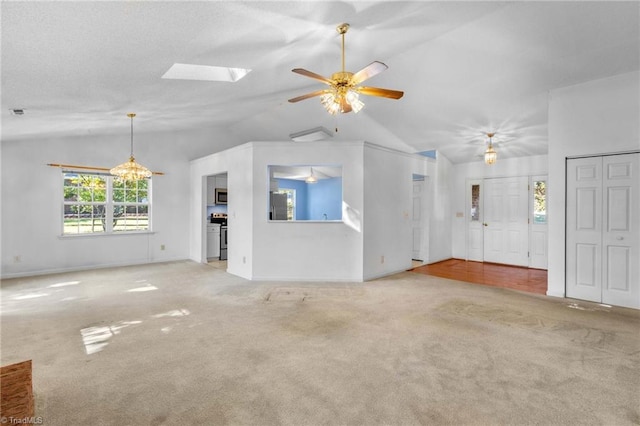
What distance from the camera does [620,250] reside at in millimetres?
4141

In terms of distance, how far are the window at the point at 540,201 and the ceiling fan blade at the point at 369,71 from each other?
5.73 meters

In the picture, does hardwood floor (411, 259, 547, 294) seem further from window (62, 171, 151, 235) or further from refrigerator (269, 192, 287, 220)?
window (62, 171, 151, 235)

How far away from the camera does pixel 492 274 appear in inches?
243

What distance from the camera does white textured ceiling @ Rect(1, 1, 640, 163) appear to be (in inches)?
93.5

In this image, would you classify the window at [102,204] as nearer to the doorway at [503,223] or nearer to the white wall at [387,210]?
the white wall at [387,210]

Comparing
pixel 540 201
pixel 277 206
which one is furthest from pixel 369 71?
pixel 540 201

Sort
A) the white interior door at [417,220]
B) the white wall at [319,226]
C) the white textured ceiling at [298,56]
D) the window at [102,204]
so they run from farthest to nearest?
the white interior door at [417,220] → the window at [102,204] → the white wall at [319,226] → the white textured ceiling at [298,56]

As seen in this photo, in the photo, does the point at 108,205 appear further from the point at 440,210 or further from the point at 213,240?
the point at 440,210

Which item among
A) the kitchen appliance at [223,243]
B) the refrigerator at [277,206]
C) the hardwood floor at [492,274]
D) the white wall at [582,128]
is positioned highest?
the white wall at [582,128]

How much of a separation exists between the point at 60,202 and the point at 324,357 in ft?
20.6

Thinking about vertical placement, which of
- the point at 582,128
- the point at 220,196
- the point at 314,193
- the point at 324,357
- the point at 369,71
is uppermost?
the point at 369,71

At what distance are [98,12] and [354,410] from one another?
302 cm

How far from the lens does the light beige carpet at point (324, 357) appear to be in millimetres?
2086
